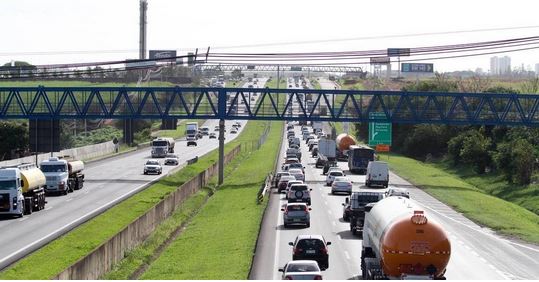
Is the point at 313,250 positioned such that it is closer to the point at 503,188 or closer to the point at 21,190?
the point at 21,190

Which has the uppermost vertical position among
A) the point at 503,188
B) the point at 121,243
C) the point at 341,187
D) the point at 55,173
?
the point at 55,173

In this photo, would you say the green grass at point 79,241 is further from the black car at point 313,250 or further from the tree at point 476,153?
the tree at point 476,153

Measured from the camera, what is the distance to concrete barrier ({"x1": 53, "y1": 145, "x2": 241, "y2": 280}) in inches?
1383

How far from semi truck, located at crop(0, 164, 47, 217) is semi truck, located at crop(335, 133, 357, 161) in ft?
200

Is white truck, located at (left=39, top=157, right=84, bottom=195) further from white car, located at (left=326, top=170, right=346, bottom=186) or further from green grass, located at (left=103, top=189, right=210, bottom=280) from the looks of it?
white car, located at (left=326, top=170, right=346, bottom=186)

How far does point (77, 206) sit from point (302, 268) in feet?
Result: 137

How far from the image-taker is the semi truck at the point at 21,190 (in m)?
60.9

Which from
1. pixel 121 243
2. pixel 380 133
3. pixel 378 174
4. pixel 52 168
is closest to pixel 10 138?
pixel 52 168

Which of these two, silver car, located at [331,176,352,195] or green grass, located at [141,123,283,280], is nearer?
green grass, located at [141,123,283,280]

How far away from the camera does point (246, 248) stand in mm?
46531

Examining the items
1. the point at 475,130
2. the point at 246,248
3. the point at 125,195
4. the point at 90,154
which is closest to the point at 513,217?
the point at 246,248

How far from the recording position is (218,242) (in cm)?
4997

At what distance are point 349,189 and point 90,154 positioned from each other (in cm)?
6197

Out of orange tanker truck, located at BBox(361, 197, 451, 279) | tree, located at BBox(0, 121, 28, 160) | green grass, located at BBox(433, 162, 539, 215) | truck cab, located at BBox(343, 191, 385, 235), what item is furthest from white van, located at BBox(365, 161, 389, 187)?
tree, located at BBox(0, 121, 28, 160)
